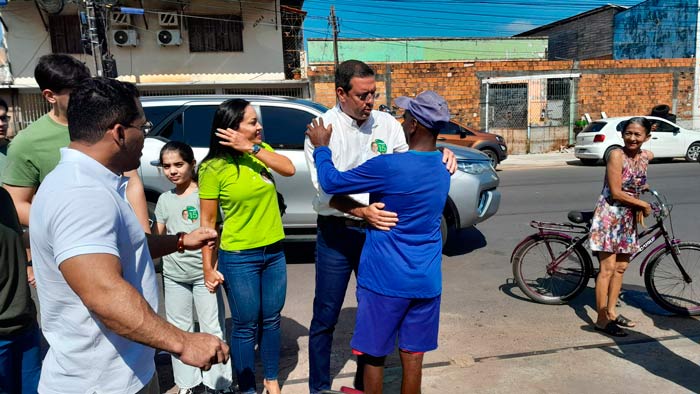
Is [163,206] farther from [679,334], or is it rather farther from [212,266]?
[679,334]

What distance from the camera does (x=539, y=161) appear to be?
1750 centimetres

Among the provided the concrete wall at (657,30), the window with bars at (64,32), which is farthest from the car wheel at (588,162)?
the window with bars at (64,32)

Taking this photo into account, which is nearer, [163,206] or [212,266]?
[212,266]

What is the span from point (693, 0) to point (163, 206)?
86.3 feet

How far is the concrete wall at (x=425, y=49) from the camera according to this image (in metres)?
25.2

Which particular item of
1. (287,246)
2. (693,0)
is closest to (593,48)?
(693,0)

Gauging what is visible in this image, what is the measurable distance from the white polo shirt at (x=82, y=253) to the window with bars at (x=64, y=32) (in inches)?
818

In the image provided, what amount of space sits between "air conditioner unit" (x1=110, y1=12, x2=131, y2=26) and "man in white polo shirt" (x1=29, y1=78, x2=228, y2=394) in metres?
20.6

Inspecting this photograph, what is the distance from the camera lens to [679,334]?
4016mm

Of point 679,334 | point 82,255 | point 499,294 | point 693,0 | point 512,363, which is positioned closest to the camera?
point 82,255

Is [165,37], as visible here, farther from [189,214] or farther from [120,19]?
[189,214]

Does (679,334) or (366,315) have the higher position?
(366,315)

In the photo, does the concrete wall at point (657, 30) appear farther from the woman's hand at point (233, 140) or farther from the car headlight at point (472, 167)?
the woman's hand at point (233, 140)

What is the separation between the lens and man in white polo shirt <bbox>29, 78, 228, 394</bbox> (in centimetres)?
146
